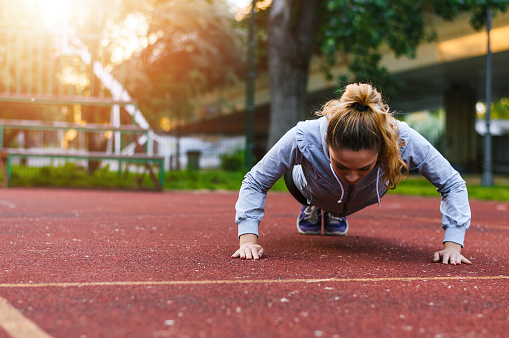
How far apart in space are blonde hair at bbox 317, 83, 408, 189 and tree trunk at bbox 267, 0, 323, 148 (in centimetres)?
784

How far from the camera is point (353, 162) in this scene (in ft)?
7.66

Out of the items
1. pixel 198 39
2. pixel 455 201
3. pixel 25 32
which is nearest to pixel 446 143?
pixel 198 39

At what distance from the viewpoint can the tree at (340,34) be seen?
9719mm

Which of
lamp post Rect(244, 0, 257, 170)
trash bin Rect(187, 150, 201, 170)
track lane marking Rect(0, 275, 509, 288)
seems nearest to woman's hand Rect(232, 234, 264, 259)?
track lane marking Rect(0, 275, 509, 288)

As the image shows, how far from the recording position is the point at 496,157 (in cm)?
2822

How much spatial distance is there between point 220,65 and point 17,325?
1907 centimetres

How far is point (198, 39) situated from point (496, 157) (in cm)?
1781

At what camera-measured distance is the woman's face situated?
7.61 ft

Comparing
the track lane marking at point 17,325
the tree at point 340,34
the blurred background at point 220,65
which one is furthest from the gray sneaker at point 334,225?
the tree at point 340,34

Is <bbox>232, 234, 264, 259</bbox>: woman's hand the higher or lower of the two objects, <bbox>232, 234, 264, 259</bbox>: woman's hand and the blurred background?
the lower

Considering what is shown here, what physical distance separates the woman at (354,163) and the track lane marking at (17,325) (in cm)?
118

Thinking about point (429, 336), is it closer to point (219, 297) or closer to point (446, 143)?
point (219, 297)

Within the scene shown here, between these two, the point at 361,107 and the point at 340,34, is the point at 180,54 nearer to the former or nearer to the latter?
the point at 340,34

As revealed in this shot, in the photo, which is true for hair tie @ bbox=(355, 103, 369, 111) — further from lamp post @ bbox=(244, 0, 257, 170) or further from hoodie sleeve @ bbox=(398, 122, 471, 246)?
lamp post @ bbox=(244, 0, 257, 170)
